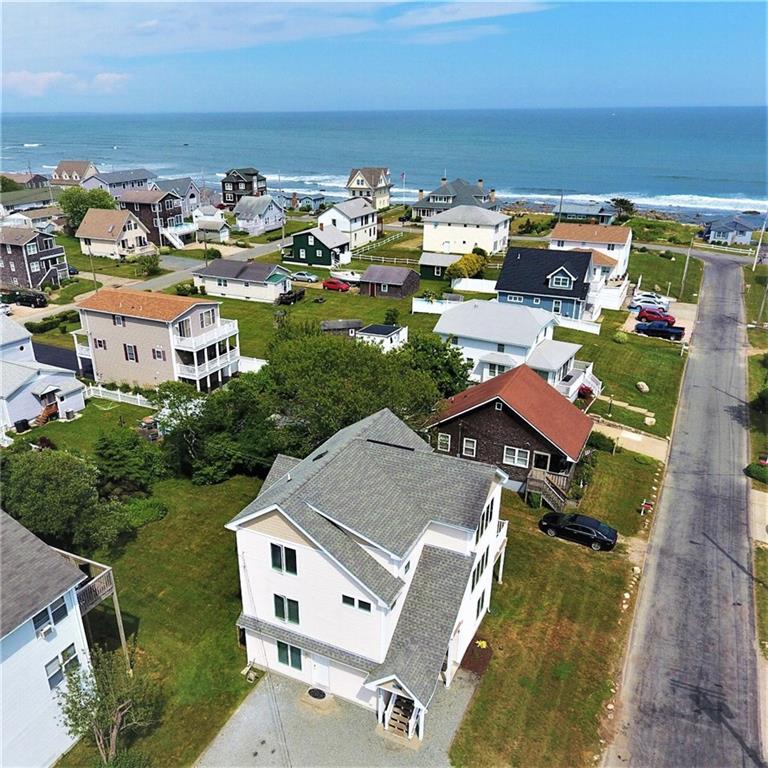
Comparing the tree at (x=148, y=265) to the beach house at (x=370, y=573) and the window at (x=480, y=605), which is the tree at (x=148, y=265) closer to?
the beach house at (x=370, y=573)

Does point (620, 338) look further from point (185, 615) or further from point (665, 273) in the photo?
point (185, 615)

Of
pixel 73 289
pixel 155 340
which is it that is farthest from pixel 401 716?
pixel 73 289

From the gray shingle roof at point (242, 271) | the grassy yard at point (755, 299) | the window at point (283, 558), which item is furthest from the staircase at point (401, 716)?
the gray shingle roof at point (242, 271)

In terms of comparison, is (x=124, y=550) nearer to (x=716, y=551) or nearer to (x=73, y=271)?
(x=716, y=551)

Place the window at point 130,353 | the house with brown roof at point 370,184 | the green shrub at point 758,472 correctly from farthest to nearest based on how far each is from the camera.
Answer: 1. the house with brown roof at point 370,184
2. the window at point 130,353
3. the green shrub at point 758,472

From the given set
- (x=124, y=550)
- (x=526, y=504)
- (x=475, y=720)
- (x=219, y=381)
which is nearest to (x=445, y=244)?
(x=219, y=381)

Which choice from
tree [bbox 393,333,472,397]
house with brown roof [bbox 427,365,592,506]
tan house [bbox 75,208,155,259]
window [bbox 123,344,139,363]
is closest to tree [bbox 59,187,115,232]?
tan house [bbox 75,208,155,259]
